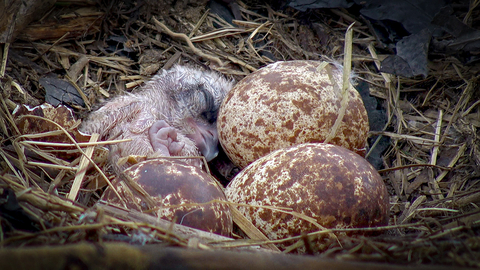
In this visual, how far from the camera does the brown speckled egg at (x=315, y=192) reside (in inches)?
65.5

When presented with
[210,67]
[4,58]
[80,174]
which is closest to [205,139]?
[210,67]

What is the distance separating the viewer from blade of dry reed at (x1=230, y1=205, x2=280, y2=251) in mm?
1712

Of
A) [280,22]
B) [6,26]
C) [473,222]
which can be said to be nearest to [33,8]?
[6,26]

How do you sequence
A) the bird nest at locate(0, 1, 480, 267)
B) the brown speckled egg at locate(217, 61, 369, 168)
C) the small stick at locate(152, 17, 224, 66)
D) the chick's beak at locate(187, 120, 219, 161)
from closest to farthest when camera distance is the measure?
the bird nest at locate(0, 1, 480, 267) → the brown speckled egg at locate(217, 61, 369, 168) → the chick's beak at locate(187, 120, 219, 161) → the small stick at locate(152, 17, 224, 66)

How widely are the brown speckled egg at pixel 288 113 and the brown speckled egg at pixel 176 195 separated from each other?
1.71 ft

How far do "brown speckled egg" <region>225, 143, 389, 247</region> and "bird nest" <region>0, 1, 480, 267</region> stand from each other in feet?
0.22

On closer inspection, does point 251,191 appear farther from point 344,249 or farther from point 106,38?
point 106,38

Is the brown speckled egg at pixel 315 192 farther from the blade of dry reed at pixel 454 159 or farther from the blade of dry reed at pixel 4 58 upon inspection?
the blade of dry reed at pixel 4 58

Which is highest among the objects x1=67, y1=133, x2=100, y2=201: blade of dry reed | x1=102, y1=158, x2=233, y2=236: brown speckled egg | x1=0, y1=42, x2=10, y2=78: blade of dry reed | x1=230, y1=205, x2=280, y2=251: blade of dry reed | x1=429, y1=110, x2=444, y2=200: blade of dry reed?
x1=0, y1=42, x2=10, y2=78: blade of dry reed

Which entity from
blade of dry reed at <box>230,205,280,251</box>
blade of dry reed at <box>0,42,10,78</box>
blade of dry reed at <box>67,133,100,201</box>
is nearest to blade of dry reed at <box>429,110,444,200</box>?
blade of dry reed at <box>230,205,280,251</box>

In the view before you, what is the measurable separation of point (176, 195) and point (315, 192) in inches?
22.0

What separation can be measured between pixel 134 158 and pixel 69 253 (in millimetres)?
1015

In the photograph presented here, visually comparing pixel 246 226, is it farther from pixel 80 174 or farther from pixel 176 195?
pixel 80 174

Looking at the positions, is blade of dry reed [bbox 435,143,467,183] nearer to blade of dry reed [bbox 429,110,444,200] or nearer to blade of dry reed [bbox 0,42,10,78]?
blade of dry reed [bbox 429,110,444,200]
